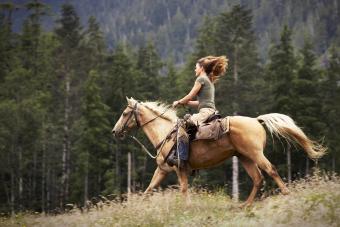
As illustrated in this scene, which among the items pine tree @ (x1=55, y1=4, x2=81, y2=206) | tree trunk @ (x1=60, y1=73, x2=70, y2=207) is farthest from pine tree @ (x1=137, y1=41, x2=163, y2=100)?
tree trunk @ (x1=60, y1=73, x2=70, y2=207)

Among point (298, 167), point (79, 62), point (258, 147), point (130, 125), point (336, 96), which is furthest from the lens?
point (79, 62)

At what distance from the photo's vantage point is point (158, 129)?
13.2 m

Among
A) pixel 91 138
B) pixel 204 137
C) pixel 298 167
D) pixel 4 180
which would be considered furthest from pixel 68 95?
pixel 204 137

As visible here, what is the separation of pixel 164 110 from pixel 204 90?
6.92 ft

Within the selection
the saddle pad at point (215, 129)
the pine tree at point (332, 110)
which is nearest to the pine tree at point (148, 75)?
the pine tree at point (332, 110)

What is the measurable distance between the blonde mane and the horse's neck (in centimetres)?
12

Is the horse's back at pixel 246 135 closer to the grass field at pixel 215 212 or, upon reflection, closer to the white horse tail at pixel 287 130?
the white horse tail at pixel 287 130

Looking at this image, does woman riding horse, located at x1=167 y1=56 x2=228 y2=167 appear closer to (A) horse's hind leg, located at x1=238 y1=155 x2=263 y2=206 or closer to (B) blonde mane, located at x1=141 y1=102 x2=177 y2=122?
(A) horse's hind leg, located at x1=238 y1=155 x2=263 y2=206

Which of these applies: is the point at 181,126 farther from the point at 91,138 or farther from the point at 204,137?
the point at 91,138

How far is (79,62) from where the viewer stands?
51906 mm

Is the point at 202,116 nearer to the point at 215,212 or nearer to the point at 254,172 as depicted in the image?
the point at 254,172

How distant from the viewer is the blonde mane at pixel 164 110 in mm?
13406

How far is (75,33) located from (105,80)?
649 centimetres

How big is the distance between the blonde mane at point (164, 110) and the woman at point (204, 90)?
4.50 feet
